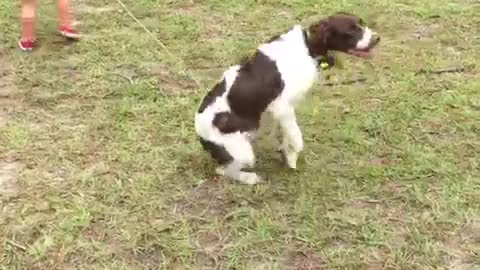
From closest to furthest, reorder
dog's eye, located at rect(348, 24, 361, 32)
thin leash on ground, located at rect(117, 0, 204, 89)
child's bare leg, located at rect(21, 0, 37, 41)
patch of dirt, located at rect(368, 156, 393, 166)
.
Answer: dog's eye, located at rect(348, 24, 361, 32)
patch of dirt, located at rect(368, 156, 393, 166)
thin leash on ground, located at rect(117, 0, 204, 89)
child's bare leg, located at rect(21, 0, 37, 41)

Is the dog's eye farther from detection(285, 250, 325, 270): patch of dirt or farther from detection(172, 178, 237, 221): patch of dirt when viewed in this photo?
detection(285, 250, 325, 270): patch of dirt

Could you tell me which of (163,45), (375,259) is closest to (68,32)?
(163,45)

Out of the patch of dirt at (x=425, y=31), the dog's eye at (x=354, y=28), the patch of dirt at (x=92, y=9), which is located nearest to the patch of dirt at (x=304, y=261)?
the dog's eye at (x=354, y=28)

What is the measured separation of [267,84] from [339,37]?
1.43 feet

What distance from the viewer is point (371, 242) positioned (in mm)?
3898

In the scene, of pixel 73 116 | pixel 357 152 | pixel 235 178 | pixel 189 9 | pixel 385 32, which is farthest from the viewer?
pixel 189 9

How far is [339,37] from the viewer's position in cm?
426

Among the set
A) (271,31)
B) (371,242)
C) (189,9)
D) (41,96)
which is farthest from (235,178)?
(189,9)

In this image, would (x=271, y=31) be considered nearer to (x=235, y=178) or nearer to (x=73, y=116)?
(x=73, y=116)

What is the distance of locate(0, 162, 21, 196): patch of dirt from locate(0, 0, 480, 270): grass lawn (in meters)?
0.01

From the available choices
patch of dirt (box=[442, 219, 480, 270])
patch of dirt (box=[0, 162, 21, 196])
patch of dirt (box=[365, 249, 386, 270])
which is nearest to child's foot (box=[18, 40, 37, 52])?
patch of dirt (box=[0, 162, 21, 196])

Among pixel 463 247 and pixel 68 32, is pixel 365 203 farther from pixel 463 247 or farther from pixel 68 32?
pixel 68 32

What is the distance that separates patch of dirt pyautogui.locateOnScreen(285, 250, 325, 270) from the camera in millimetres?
3764

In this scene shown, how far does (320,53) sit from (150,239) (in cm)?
128
